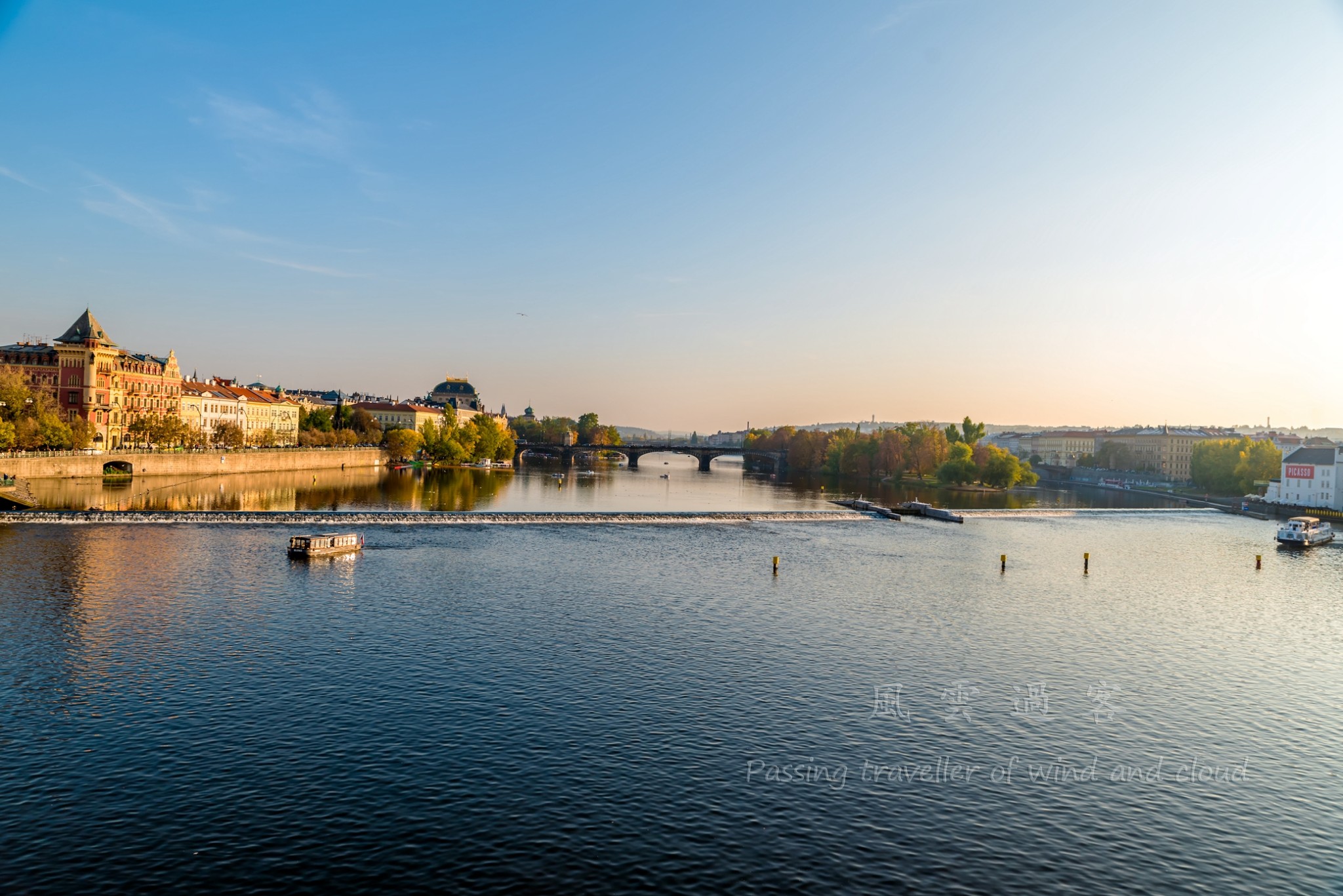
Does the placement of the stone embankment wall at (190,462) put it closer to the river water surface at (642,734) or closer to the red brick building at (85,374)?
the red brick building at (85,374)

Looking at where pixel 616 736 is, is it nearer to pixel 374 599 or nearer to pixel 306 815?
pixel 306 815

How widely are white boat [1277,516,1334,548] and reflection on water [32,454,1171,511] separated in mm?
42819

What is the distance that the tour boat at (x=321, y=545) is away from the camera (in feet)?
213

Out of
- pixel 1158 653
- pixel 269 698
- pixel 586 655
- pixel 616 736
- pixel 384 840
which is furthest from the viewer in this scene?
pixel 1158 653

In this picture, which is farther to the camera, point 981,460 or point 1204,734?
point 981,460

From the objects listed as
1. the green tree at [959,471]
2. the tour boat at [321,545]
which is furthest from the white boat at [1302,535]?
the tour boat at [321,545]

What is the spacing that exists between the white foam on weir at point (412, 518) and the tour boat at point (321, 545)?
57.6 feet

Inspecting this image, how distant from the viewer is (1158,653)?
46469 mm

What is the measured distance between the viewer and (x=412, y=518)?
92125mm

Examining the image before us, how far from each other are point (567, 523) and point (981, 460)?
125 metres

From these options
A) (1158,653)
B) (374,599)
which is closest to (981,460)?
(1158,653)

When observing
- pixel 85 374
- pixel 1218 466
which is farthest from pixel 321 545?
pixel 1218 466

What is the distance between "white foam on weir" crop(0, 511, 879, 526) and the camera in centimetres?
7800

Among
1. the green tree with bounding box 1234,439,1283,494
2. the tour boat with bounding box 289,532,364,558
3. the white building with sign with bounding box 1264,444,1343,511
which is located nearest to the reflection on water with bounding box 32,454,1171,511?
the green tree with bounding box 1234,439,1283,494
